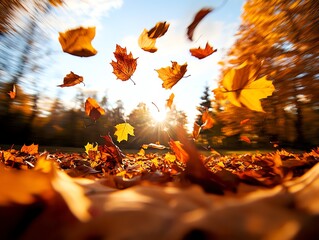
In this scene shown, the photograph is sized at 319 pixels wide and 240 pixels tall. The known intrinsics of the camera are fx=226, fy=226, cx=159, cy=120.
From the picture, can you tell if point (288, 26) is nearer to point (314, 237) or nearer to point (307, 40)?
point (307, 40)

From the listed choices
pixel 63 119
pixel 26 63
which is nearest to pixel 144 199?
pixel 26 63

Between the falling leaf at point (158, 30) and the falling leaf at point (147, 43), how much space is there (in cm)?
2

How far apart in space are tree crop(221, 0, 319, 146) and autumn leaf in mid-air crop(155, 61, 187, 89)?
129cm

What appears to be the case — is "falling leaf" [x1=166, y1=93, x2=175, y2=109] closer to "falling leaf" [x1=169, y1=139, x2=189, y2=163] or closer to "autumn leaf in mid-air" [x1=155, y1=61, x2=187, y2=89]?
"autumn leaf in mid-air" [x1=155, y1=61, x2=187, y2=89]

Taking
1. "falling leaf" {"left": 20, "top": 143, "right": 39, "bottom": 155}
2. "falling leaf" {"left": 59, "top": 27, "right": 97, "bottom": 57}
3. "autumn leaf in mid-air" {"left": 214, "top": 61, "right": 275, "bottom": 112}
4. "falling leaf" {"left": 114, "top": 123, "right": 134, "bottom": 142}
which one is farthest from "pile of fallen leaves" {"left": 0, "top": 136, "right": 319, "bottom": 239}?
"falling leaf" {"left": 20, "top": 143, "right": 39, "bottom": 155}

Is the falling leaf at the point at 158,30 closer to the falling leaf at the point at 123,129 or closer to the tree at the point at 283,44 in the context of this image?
the falling leaf at the point at 123,129

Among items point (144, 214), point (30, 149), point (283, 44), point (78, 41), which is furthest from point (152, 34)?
point (283, 44)

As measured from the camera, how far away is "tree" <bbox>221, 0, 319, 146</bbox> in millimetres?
2660

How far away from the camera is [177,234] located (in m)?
0.23

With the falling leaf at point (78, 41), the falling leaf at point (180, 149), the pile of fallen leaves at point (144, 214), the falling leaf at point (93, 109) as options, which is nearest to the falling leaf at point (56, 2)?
the falling leaf at point (93, 109)

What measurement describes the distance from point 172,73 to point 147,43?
0.91 ft

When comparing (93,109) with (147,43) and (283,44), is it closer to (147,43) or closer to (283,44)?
(147,43)

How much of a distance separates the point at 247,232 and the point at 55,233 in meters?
0.22

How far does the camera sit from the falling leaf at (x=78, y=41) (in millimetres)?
1188
